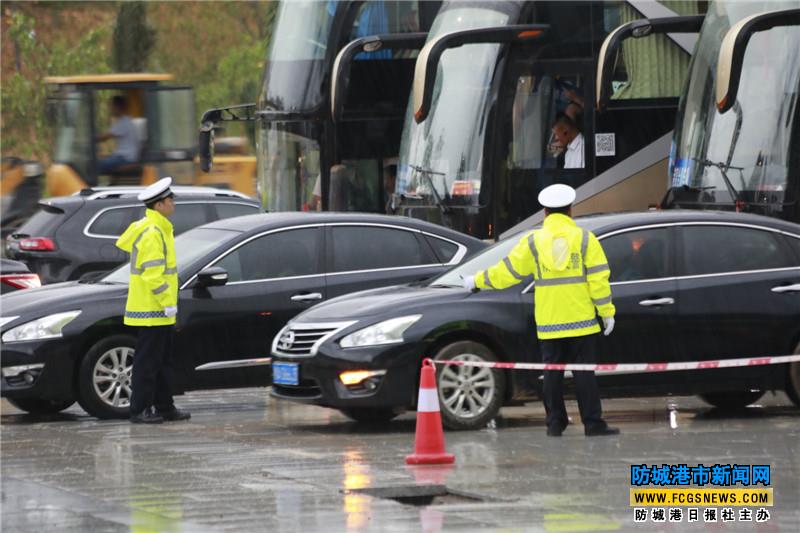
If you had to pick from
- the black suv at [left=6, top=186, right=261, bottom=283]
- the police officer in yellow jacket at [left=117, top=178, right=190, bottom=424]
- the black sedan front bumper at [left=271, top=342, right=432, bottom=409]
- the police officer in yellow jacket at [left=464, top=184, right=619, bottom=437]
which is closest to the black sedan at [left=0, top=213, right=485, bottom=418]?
the police officer in yellow jacket at [left=117, top=178, right=190, bottom=424]

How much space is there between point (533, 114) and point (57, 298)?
7.12 meters

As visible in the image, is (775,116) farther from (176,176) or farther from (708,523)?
(176,176)

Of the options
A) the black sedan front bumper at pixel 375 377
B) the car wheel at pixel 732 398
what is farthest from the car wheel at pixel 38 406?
the car wheel at pixel 732 398

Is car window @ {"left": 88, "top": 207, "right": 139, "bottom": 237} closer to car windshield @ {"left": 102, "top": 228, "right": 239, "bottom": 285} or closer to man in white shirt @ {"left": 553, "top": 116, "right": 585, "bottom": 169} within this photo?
man in white shirt @ {"left": 553, "top": 116, "right": 585, "bottom": 169}

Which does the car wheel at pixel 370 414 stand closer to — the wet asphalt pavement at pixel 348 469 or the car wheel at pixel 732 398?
the wet asphalt pavement at pixel 348 469

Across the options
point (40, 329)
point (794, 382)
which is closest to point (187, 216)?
point (40, 329)

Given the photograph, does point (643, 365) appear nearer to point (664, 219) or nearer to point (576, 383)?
point (576, 383)

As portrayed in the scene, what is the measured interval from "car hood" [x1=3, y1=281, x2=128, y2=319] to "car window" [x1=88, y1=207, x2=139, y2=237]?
7.28 meters

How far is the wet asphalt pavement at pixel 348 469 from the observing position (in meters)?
8.86

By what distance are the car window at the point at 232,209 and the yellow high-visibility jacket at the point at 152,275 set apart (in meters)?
9.26

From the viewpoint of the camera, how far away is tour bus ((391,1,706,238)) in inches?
758

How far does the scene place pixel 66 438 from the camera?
12.9 metres

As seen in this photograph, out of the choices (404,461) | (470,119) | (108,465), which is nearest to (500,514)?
(404,461)

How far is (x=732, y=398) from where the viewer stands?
45.8 feet
